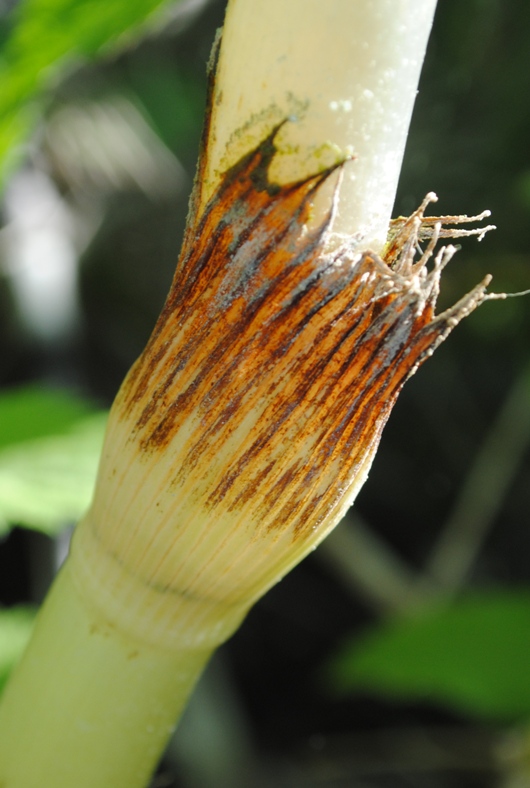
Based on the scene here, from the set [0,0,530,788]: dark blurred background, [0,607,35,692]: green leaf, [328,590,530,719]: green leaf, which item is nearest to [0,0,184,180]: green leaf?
[0,0,530,788]: dark blurred background

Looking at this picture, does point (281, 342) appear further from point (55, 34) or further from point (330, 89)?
point (55, 34)

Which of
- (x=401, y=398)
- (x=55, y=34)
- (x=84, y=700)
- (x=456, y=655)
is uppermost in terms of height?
(x=55, y=34)

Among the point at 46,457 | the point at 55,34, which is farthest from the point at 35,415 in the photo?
the point at 55,34

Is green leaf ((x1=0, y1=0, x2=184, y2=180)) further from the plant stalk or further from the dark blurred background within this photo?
the plant stalk

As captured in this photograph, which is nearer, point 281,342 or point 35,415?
point 281,342

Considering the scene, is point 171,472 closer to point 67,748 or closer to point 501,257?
point 67,748

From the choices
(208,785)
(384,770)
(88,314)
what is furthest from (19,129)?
(384,770)
